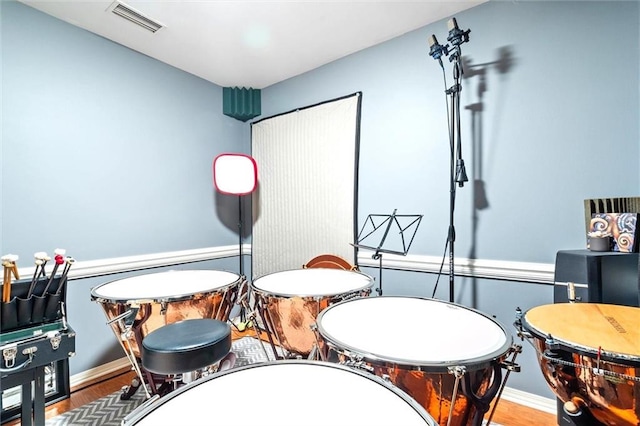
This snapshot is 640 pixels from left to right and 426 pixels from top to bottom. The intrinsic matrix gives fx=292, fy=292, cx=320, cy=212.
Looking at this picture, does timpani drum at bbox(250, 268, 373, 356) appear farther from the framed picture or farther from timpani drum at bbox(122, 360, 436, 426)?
the framed picture

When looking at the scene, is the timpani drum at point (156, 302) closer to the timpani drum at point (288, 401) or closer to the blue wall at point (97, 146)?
the blue wall at point (97, 146)

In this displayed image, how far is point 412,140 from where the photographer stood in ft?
6.79

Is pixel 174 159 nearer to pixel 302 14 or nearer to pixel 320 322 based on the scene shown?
pixel 302 14

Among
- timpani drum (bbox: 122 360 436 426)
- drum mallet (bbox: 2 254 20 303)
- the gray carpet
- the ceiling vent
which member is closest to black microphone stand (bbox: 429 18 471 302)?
the gray carpet

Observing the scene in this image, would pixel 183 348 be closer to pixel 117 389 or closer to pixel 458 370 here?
pixel 458 370

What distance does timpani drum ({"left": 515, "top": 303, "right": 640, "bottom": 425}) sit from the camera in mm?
758

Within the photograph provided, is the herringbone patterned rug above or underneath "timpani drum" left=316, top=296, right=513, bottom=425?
underneath

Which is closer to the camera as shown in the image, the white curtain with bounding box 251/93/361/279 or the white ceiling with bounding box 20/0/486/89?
the white ceiling with bounding box 20/0/486/89

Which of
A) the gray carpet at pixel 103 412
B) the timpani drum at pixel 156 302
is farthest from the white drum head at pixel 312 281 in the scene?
the gray carpet at pixel 103 412

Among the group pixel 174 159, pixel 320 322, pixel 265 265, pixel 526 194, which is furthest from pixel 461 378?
pixel 174 159

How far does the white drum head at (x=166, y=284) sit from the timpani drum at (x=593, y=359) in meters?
1.39

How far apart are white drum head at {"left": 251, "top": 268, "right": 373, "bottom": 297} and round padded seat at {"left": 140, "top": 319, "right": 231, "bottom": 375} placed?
292 millimetres

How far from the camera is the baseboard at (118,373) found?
5.26 ft

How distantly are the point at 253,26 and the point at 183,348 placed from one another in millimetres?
1995
